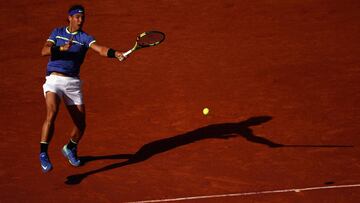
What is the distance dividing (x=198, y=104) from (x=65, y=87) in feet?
13.4

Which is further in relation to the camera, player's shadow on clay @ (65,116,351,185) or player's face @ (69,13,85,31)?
player's shadow on clay @ (65,116,351,185)

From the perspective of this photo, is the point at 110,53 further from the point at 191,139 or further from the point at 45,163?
Answer: the point at 191,139

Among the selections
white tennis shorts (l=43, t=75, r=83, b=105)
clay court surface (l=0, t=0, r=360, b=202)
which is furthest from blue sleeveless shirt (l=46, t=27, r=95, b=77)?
clay court surface (l=0, t=0, r=360, b=202)

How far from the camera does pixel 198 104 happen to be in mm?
13820

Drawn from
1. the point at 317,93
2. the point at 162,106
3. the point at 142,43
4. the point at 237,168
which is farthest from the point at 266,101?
the point at 142,43

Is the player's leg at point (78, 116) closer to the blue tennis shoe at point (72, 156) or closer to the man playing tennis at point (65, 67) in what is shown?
the man playing tennis at point (65, 67)

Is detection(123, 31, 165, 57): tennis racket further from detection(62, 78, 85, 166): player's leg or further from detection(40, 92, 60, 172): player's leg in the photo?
detection(40, 92, 60, 172): player's leg

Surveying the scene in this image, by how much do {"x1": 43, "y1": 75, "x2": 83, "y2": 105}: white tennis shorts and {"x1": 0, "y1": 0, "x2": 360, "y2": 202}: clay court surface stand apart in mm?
1260

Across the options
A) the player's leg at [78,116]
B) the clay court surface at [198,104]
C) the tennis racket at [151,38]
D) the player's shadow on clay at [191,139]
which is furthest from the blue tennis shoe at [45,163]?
the tennis racket at [151,38]

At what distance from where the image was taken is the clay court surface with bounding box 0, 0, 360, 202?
410 inches

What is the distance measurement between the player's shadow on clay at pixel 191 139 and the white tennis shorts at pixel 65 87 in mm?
1259

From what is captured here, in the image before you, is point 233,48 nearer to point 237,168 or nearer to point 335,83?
point 335,83

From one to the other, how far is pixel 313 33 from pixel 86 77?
20.8ft

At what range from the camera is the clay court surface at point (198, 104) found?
10414mm
